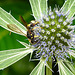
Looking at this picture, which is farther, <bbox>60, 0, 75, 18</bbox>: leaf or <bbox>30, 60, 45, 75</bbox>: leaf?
<bbox>60, 0, 75, 18</bbox>: leaf

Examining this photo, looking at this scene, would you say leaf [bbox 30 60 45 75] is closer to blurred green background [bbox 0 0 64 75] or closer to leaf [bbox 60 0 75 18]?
blurred green background [bbox 0 0 64 75]

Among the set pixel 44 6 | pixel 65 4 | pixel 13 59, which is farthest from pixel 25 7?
pixel 13 59

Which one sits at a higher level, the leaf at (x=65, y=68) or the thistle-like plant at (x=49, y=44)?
the thistle-like plant at (x=49, y=44)

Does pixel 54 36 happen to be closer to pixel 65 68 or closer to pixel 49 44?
pixel 49 44

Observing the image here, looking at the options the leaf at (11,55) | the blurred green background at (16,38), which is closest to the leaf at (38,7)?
the blurred green background at (16,38)

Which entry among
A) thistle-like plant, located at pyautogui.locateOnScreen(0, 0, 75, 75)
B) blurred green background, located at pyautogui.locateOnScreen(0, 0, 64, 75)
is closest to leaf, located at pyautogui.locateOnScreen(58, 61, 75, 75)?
thistle-like plant, located at pyautogui.locateOnScreen(0, 0, 75, 75)

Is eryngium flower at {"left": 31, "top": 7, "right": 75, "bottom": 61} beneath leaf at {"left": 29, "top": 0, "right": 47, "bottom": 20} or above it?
beneath

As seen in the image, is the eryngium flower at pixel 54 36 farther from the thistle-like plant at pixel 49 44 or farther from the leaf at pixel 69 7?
the leaf at pixel 69 7
